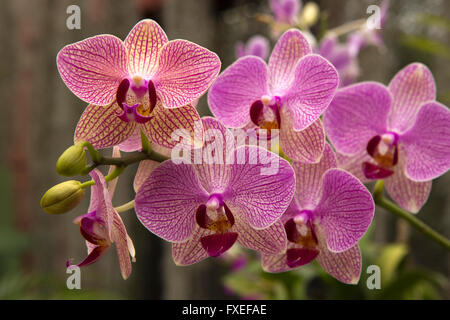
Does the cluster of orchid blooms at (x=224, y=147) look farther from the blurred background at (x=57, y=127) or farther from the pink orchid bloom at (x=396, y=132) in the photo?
the blurred background at (x=57, y=127)

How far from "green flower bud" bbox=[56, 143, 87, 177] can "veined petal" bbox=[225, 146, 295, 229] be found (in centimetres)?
12

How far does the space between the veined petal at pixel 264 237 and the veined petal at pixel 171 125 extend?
88 mm

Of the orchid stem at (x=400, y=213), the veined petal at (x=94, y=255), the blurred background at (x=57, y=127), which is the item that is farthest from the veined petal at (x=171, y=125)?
the blurred background at (x=57, y=127)

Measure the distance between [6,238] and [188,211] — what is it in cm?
130

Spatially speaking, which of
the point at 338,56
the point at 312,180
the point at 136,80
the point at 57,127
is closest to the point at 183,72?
the point at 136,80

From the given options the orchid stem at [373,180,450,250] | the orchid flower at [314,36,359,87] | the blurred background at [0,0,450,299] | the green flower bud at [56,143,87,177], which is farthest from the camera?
the blurred background at [0,0,450,299]

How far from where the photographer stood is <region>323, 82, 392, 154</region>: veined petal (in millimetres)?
393

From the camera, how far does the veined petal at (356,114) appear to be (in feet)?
1.29

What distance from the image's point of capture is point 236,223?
1.19 feet

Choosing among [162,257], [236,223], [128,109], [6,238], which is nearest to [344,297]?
[236,223]

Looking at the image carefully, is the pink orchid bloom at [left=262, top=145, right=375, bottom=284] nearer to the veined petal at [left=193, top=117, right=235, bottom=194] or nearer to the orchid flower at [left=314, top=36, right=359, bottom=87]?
the veined petal at [left=193, top=117, right=235, bottom=194]

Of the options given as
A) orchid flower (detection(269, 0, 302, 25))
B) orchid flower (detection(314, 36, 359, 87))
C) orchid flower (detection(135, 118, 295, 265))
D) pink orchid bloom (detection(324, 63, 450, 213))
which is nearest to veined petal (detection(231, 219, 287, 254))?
orchid flower (detection(135, 118, 295, 265))

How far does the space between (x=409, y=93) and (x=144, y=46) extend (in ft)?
0.87
